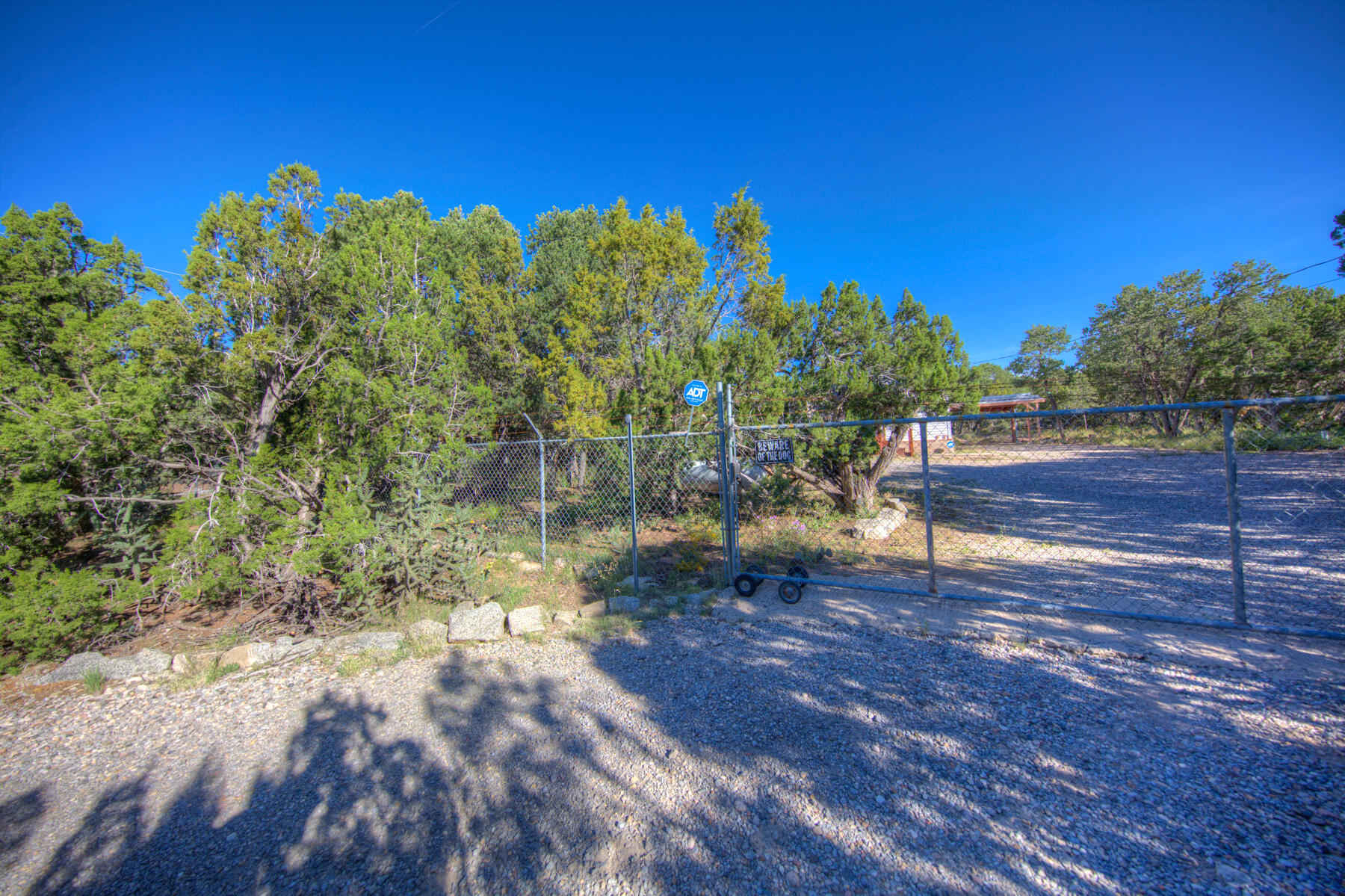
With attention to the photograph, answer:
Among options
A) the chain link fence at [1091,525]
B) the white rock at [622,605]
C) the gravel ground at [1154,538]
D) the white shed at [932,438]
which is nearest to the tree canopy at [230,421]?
the white rock at [622,605]

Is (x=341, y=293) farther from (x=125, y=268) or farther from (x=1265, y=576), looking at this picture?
(x=1265, y=576)

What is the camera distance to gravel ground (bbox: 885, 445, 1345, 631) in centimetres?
428

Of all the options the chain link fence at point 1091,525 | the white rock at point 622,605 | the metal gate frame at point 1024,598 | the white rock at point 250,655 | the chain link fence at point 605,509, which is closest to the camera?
the metal gate frame at point 1024,598

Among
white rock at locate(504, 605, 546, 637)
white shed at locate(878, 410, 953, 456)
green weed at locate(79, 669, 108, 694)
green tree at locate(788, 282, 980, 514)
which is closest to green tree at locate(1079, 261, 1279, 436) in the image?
white shed at locate(878, 410, 953, 456)

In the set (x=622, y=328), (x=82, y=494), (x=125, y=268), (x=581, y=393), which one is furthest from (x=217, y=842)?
(x=622, y=328)

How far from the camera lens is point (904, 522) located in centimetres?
815

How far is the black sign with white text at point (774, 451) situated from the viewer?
16.1 ft

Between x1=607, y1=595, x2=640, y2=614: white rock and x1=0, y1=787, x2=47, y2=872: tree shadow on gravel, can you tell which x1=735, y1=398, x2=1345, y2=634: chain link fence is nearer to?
x1=607, y1=595, x2=640, y2=614: white rock

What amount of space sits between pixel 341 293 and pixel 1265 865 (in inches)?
284

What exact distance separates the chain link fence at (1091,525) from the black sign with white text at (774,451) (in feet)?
0.48

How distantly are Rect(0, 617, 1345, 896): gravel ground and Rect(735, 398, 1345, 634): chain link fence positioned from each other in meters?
1.19

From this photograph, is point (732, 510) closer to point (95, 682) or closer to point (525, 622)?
point (525, 622)

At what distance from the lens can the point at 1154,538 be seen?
21.1 ft

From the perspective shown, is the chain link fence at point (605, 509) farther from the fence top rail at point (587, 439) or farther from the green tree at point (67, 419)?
the green tree at point (67, 419)
